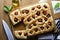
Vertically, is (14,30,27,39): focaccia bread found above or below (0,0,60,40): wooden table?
below

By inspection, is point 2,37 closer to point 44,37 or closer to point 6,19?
point 6,19

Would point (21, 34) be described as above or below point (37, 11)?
below

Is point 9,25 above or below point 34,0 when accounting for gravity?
below

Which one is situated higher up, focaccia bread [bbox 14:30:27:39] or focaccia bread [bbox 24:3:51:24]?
focaccia bread [bbox 24:3:51:24]

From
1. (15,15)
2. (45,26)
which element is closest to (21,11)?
(15,15)

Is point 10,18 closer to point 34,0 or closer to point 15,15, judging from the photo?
point 15,15

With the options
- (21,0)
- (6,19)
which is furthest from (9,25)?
(21,0)

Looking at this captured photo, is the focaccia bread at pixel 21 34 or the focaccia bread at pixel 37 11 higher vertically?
the focaccia bread at pixel 37 11

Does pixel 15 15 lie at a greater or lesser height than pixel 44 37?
greater

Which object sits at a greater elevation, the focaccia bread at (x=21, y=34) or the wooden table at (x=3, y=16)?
the wooden table at (x=3, y=16)
